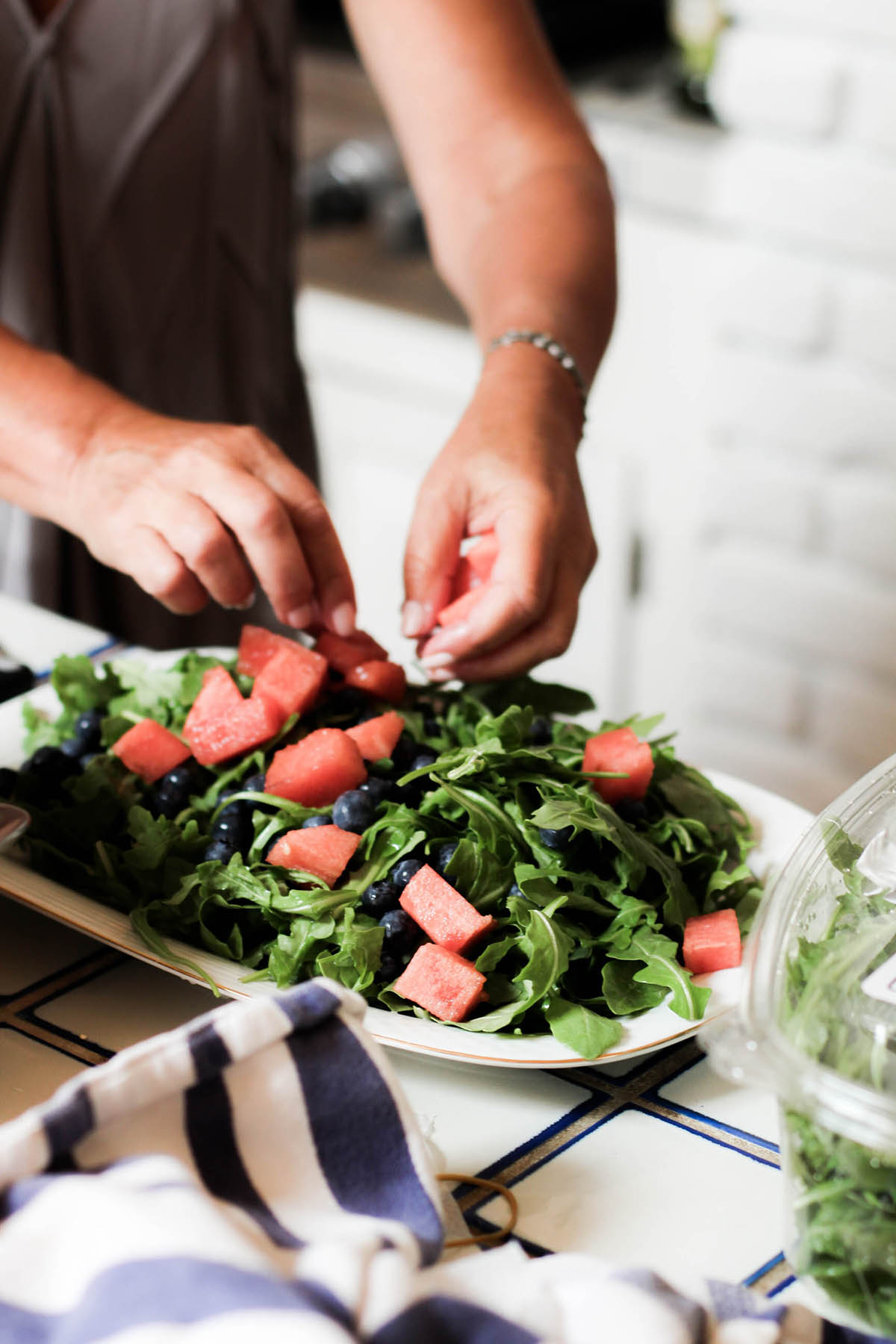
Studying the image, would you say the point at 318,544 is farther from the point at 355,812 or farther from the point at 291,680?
the point at 355,812

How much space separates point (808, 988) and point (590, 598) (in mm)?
1898

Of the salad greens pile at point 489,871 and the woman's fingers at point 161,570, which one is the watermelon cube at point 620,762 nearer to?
the salad greens pile at point 489,871

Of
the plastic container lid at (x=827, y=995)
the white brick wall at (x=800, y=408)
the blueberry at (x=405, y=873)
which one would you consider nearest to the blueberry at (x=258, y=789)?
the blueberry at (x=405, y=873)

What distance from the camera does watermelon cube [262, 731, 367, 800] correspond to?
885 millimetres

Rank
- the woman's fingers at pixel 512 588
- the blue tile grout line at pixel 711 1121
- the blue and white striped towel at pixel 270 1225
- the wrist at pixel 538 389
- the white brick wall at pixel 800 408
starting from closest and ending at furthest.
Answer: the blue and white striped towel at pixel 270 1225 < the blue tile grout line at pixel 711 1121 < the woman's fingers at pixel 512 588 < the wrist at pixel 538 389 < the white brick wall at pixel 800 408

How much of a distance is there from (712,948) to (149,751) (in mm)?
378

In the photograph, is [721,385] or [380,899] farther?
[721,385]

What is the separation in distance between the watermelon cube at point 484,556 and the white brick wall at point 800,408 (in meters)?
1.05

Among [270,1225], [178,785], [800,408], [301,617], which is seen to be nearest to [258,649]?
[301,617]

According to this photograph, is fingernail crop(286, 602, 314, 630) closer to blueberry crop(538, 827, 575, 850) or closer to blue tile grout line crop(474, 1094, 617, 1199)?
blueberry crop(538, 827, 575, 850)

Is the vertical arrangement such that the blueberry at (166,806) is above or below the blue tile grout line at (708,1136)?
below

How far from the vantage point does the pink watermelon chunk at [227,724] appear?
94 centimetres

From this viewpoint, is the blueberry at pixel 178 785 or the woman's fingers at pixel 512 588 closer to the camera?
the blueberry at pixel 178 785

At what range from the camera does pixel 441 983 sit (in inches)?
30.0
